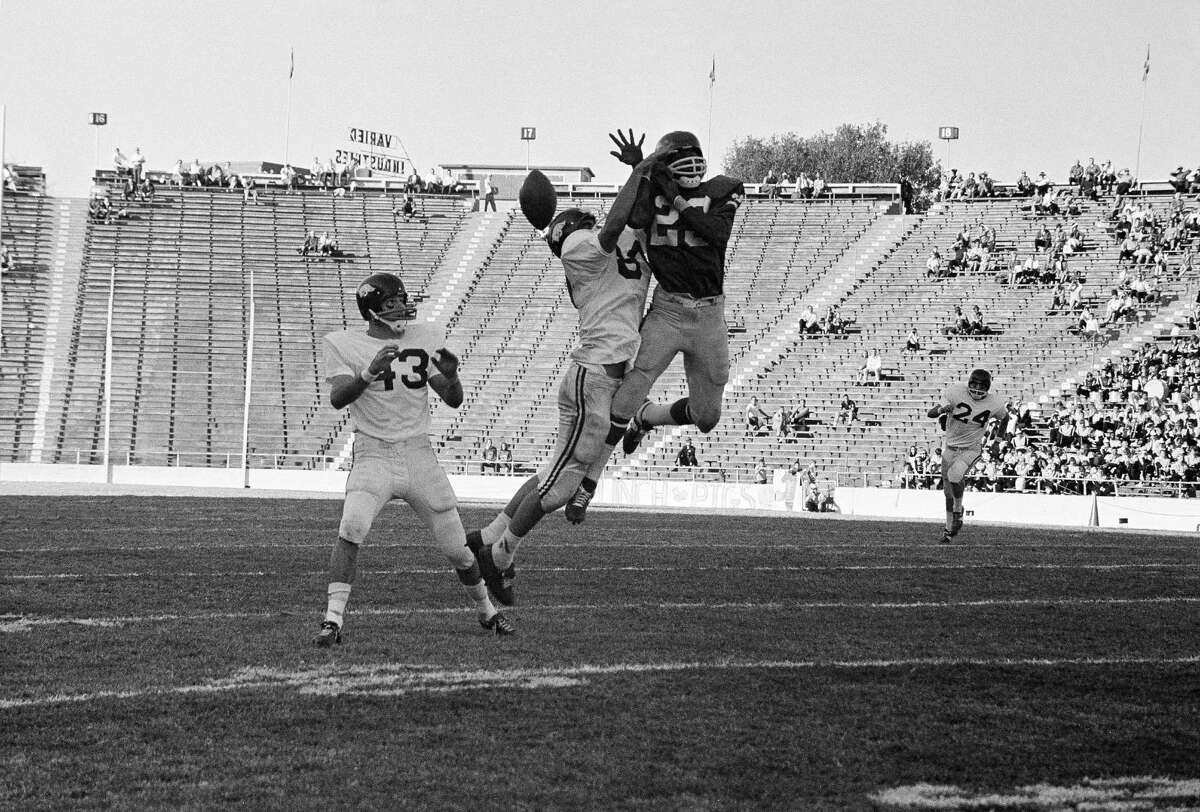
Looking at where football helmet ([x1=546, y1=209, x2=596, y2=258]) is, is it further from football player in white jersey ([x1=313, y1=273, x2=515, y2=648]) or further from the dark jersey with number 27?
football player in white jersey ([x1=313, y1=273, x2=515, y2=648])

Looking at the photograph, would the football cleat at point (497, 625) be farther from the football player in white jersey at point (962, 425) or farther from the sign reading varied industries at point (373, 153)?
the sign reading varied industries at point (373, 153)

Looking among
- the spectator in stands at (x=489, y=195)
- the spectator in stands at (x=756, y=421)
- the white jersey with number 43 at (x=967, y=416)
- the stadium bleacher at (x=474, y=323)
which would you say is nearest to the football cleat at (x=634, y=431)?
the white jersey with number 43 at (x=967, y=416)

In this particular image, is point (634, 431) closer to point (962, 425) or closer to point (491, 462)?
point (962, 425)

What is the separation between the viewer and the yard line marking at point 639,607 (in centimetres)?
898

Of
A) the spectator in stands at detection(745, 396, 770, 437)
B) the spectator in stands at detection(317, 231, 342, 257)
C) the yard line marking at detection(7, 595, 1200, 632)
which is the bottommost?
the yard line marking at detection(7, 595, 1200, 632)

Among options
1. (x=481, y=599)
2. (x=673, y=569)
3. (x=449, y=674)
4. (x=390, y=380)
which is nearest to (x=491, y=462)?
(x=673, y=569)

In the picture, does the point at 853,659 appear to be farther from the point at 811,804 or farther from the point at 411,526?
the point at 411,526

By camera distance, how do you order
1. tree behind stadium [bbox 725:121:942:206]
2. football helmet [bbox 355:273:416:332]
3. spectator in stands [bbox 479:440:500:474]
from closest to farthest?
football helmet [bbox 355:273:416:332]
spectator in stands [bbox 479:440:500:474]
tree behind stadium [bbox 725:121:942:206]

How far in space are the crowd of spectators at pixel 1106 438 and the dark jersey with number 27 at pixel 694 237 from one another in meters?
20.9

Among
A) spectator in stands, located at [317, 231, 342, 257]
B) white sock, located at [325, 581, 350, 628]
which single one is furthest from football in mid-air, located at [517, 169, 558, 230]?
spectator in stands, located at [317, 231, 342, 257]

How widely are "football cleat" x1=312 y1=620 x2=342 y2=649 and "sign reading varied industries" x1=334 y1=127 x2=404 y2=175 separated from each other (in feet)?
183

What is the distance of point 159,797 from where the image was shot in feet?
16.3

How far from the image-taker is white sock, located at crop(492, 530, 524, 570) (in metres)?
9.52

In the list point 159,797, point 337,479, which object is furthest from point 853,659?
point 337,479
